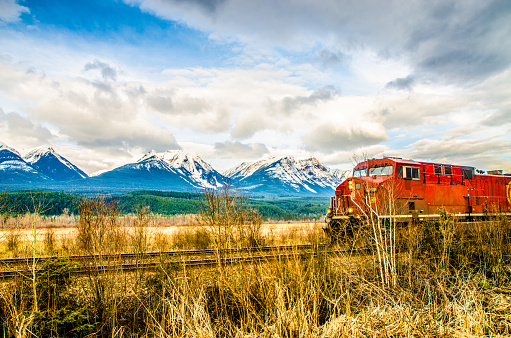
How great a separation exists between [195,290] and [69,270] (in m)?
2.59

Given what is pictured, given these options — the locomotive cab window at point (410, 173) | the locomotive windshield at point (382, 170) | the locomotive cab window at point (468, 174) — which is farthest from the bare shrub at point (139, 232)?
the locomotive cab window at point (468, 174)

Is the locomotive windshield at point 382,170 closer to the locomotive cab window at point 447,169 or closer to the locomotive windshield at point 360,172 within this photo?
the locomotive windshield at point 360,172

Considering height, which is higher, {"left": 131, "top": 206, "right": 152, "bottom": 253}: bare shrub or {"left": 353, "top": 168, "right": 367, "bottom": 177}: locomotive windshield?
{"left": 353, "top": 168, "right": 367, "bottom": 177}: locomotive windshield

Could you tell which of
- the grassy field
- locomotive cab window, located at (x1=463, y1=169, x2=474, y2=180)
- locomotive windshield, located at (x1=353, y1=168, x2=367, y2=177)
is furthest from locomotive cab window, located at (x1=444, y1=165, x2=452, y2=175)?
the grassy field

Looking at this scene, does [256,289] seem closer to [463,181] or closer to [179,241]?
[179,241]

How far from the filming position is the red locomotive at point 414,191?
44.2ft

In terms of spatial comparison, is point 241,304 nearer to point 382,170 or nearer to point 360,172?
point 382,170

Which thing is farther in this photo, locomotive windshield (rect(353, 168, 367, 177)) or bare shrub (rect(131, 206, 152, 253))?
locomotive windshield (rect(353, 168, 367, 177))

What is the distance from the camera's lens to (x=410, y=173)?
1394cm

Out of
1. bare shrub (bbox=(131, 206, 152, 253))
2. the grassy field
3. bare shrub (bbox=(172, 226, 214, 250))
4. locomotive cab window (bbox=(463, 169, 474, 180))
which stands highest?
locomotive cab window (bbox=(463, 169, 474, 180))

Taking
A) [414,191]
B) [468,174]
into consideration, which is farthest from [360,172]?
[468,174]

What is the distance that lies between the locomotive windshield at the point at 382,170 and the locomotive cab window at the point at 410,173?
0.55 m

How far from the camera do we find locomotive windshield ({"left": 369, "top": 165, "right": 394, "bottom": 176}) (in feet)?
45.7

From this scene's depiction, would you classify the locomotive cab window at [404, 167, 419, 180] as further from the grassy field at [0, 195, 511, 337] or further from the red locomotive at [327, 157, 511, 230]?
the grassy field at [0, 195, 511, 337]
